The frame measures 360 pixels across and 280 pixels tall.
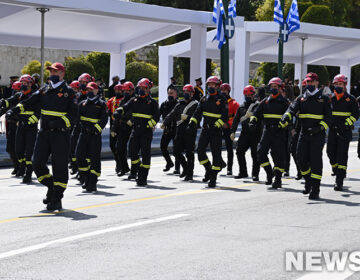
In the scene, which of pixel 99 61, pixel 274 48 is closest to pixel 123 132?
pixel 274 48

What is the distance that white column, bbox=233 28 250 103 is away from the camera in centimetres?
2802

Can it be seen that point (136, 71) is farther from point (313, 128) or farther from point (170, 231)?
point (170, 231)

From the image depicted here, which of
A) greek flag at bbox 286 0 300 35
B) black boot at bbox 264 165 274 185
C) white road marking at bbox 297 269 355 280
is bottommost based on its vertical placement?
white road marking at bbox 297 269 355 280

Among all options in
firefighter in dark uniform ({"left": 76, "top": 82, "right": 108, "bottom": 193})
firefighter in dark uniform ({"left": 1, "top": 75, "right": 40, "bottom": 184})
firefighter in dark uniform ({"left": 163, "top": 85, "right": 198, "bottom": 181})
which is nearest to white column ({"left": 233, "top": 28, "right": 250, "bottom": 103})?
firefighter in dark uniform ({"left": 163, "top": 85, "right": 198, "bottom": 181})

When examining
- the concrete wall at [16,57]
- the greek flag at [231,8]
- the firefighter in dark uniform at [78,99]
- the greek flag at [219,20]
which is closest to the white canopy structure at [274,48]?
the greek flag at [219,20]

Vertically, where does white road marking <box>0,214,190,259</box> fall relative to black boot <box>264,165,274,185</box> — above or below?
below

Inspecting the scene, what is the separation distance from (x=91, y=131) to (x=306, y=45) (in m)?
24.1

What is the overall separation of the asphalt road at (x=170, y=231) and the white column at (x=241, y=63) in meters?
14.3

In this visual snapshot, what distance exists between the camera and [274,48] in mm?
35438

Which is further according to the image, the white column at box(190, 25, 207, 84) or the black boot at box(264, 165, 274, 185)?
the white column at box(190, 25, 207, 84)

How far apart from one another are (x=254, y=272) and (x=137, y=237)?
202 cm

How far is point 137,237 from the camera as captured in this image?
862 cm

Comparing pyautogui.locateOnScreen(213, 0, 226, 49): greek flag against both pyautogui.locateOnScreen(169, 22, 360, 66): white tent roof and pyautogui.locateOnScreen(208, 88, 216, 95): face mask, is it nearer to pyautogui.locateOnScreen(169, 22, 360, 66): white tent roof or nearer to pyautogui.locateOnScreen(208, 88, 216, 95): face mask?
pyautogui.locateOnScreen(169, 22, 360, 66): white tent roof

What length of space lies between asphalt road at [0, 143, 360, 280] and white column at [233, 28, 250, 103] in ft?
46.9
